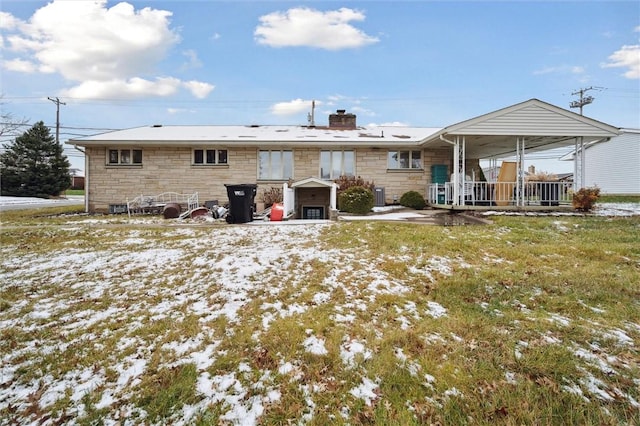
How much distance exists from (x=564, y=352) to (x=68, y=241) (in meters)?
9.22

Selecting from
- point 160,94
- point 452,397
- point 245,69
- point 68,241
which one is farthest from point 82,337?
point 160,94

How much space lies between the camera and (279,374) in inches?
109

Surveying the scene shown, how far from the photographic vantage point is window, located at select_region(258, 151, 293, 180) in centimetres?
1480

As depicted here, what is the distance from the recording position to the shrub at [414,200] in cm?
1382

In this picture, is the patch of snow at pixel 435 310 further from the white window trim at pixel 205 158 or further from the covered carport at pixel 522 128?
the white window trim at pixel 205 158

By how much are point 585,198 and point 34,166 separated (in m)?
37.6

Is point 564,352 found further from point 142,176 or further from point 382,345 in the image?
point 142,176

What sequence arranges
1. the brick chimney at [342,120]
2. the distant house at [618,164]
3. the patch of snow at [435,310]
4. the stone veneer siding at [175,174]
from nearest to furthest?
the patch of snow at [435,310], the stone veneer siding at [175,174], the brick chimney at [342,120], the distant house at [618,164]

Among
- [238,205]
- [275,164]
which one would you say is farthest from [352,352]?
[275,164]

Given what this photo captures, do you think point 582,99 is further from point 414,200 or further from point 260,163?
point 260,163

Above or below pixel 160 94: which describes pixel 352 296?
below

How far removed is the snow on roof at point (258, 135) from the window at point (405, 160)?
64cm

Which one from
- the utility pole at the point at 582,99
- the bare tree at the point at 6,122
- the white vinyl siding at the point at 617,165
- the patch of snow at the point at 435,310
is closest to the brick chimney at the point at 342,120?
the patch of snow at the point at 435,310

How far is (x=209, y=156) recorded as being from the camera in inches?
579
